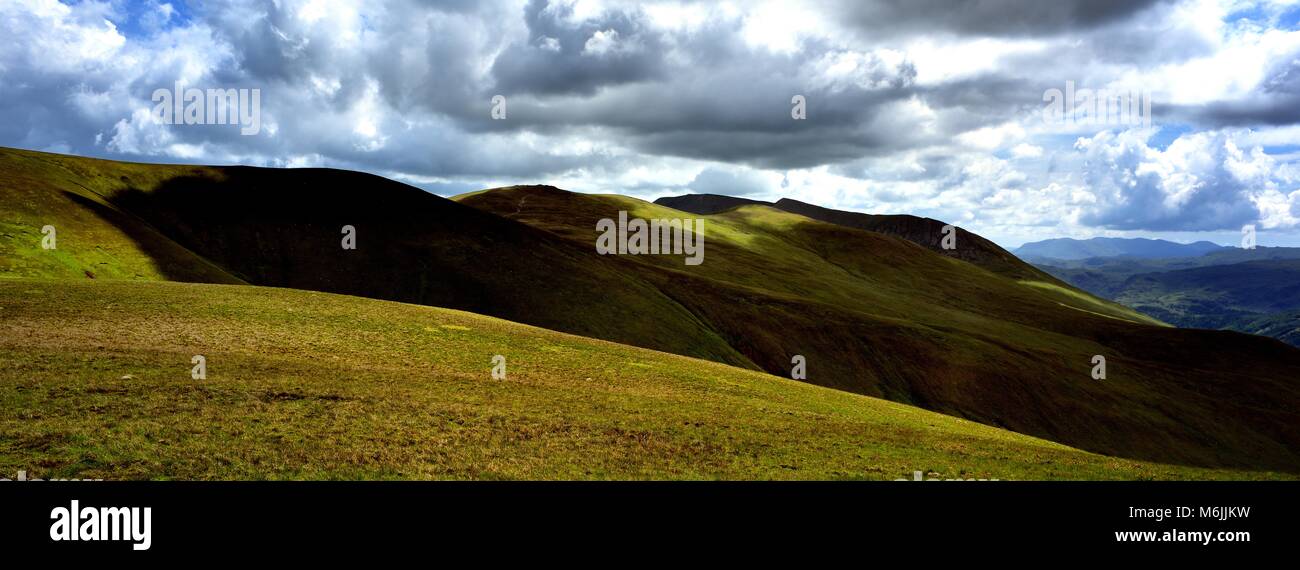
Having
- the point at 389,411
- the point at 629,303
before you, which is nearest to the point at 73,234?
the point at 629,303

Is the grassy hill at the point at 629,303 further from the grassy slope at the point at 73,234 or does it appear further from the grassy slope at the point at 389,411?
the grassy slope at the point at 389,411

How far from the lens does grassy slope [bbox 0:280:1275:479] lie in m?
23.8

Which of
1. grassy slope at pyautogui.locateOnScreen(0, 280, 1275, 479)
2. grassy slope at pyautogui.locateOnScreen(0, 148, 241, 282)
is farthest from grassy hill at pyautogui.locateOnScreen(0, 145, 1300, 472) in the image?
grassy slope at pyautogui.locateOnScreen(0, 280, 1275, 479)

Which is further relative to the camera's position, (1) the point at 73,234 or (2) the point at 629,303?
(2) the point at 629,303

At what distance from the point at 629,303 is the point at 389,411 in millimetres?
66762

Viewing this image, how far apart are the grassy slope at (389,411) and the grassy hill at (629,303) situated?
32.7 meters

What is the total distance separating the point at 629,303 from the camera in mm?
96875

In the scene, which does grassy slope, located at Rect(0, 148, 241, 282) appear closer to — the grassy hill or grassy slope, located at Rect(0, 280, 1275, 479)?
the grassy hill

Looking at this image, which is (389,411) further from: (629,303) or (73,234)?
(73,234)

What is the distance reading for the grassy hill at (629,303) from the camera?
88.2 meters

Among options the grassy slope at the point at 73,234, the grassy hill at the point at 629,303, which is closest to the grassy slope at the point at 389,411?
the grassy slope at the point at 73,234

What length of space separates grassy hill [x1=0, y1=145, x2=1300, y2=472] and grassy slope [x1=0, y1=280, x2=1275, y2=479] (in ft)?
107

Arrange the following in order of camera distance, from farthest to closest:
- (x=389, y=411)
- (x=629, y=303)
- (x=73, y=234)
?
(x=629, y=303) < (x=73, y=234) < (x=389, y=411)
